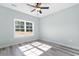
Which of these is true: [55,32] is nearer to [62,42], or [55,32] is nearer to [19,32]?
[62,42]

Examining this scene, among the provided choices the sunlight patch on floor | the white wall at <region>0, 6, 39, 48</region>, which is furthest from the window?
the sunlight patch on floor

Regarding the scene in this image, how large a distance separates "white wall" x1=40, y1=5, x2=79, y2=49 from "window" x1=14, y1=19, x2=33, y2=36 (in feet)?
4.86

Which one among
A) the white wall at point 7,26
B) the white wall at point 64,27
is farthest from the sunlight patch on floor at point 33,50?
the white wall at point 64,27

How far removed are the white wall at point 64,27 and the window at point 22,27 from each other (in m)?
1.48

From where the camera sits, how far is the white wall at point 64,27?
3.57m

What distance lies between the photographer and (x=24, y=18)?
16.5ft

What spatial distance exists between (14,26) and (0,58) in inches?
161

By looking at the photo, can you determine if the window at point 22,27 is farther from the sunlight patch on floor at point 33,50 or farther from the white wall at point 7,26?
the sunlight patch on floor at point 33,50

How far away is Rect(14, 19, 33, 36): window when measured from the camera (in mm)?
4667

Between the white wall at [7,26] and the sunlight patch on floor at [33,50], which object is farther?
the white wall at [7,26]

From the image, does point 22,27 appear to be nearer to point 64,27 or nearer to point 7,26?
point 7,26

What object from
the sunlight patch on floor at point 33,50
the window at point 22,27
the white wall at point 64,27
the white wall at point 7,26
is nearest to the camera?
the sunlight patch on floor at point 33,50

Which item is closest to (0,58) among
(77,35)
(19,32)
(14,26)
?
(77,35)

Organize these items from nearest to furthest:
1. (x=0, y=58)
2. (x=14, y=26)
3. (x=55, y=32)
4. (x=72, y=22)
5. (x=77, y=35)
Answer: (x=0, y=58) < (x=77, y=35) < (x=72, y=22) < (x=14, y=26) < (x=55, y=32)
